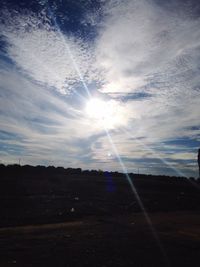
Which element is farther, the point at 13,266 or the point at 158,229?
the point at 158,229

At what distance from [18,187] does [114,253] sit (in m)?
22.0

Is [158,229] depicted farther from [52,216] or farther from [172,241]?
[52,216]

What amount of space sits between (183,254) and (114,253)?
2.06m

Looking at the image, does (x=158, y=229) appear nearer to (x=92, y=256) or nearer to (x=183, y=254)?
(x=183, y=254)

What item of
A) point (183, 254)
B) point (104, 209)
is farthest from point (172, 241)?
point (104, 209)

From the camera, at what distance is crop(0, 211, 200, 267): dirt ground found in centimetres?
764

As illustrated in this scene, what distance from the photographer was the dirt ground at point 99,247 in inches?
301

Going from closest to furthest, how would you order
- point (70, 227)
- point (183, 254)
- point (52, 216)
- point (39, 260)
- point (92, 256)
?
point (39, 260)
point (92, 256)
point (183, 254)
point (70, 227)
point (52, 216)

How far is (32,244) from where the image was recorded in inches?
364

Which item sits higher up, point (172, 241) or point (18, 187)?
point (18, 187)

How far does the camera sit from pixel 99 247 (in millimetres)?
9023

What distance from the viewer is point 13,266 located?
702cm

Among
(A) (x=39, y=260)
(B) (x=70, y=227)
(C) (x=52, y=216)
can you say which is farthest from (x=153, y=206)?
(A) (x=39, y=260)

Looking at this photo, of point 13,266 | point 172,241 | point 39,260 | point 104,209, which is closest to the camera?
point 13,266
